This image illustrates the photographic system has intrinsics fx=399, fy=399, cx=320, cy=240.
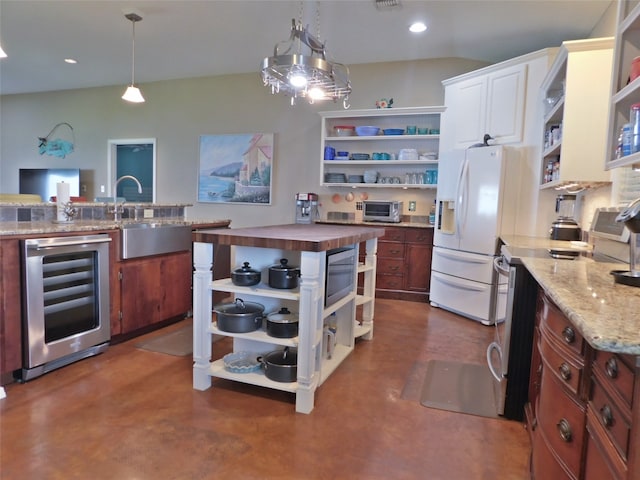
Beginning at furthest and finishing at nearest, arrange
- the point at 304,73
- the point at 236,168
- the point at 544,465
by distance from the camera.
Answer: the point at 236,168 → the point at 304,73 → the point at 544,465

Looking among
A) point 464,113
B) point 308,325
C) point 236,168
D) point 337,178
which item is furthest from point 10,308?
point 464,113

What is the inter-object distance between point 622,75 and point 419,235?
116 inches

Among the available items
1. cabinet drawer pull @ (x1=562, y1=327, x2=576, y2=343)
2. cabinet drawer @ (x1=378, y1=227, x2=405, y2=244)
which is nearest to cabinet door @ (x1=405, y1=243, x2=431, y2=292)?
cabinet drawer @ (x1=378, y1=227, x2=405, y2=244)

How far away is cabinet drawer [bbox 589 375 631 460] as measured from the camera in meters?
0.84

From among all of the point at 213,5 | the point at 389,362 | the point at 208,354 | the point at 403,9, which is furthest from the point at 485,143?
the point at 208,354

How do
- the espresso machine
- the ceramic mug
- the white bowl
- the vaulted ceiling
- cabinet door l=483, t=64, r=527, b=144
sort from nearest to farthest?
the vaulted ceiling, cabinet door l=483, t=64, r=527, b=144, the white bowl, the ceramic mug, the espresso machine

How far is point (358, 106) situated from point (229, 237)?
12.5ft

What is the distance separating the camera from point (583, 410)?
111 cm

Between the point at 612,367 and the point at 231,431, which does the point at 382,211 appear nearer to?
the point at 231,431

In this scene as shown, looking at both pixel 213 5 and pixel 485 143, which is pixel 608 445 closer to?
pixel 485 143

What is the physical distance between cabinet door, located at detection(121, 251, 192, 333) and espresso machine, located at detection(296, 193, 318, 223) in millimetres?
2104

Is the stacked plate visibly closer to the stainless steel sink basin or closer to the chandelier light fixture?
the chandelier light fixture

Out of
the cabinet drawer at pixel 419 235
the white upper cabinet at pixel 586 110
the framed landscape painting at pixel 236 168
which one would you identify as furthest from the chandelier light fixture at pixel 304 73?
the framed landscape painting at pixel 236 168

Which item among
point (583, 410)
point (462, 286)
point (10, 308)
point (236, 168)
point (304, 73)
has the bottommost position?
point (462, 286)
